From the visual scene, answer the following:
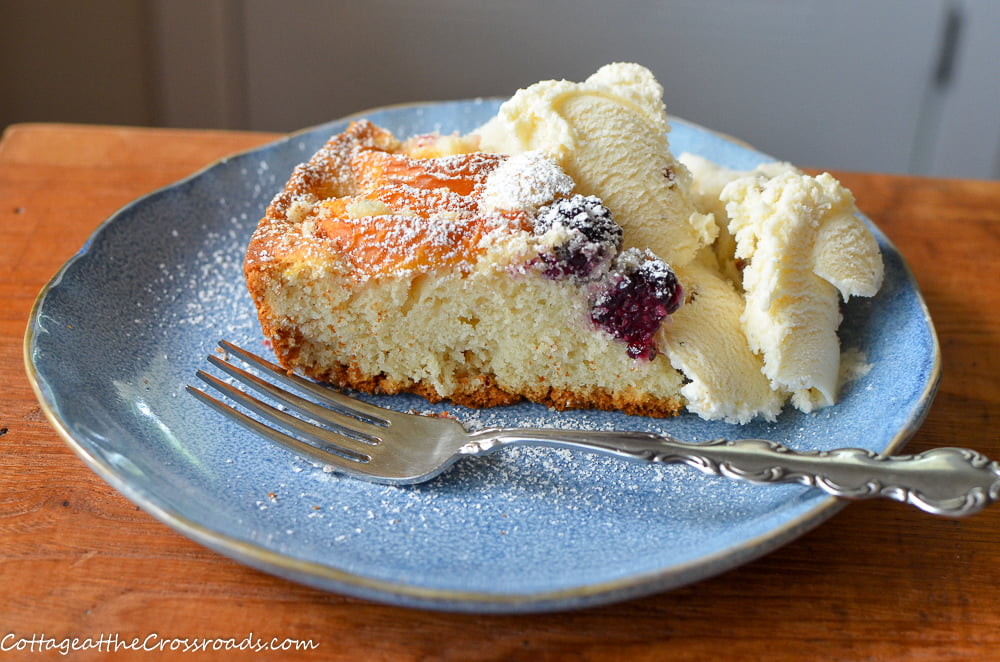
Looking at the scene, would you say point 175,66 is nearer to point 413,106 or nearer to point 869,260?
point 413,106

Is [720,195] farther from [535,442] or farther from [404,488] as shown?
[404,488]

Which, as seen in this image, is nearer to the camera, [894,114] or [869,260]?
[869,260]

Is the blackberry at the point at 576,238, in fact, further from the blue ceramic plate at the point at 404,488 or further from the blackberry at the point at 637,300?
the blue ceramic plate at the point at 404,488

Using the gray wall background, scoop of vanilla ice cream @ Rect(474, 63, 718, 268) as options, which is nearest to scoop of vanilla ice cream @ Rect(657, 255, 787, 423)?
scoop of vanilla ice cream @ Rect(474, 63, 718, 268)

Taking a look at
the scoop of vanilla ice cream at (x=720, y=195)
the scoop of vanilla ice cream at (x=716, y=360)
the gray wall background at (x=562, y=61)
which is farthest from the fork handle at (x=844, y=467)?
the gray wall background at (x=562, y=61)

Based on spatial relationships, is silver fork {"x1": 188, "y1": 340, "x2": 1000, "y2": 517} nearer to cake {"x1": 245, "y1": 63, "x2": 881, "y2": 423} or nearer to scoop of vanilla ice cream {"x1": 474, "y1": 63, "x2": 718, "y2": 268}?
cake {"x1": 245, "y1": 63, "x2": 881, "y2": 423}

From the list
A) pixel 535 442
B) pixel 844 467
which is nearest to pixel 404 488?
pixel 535 442

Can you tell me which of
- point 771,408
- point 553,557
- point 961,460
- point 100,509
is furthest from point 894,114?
point 100,509

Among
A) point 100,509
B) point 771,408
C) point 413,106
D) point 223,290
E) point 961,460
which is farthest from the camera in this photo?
point 413,106

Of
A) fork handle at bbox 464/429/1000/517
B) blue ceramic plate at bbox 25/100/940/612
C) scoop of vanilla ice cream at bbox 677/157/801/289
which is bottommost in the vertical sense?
blue ceramic plate at bbox 25/100/940/612
